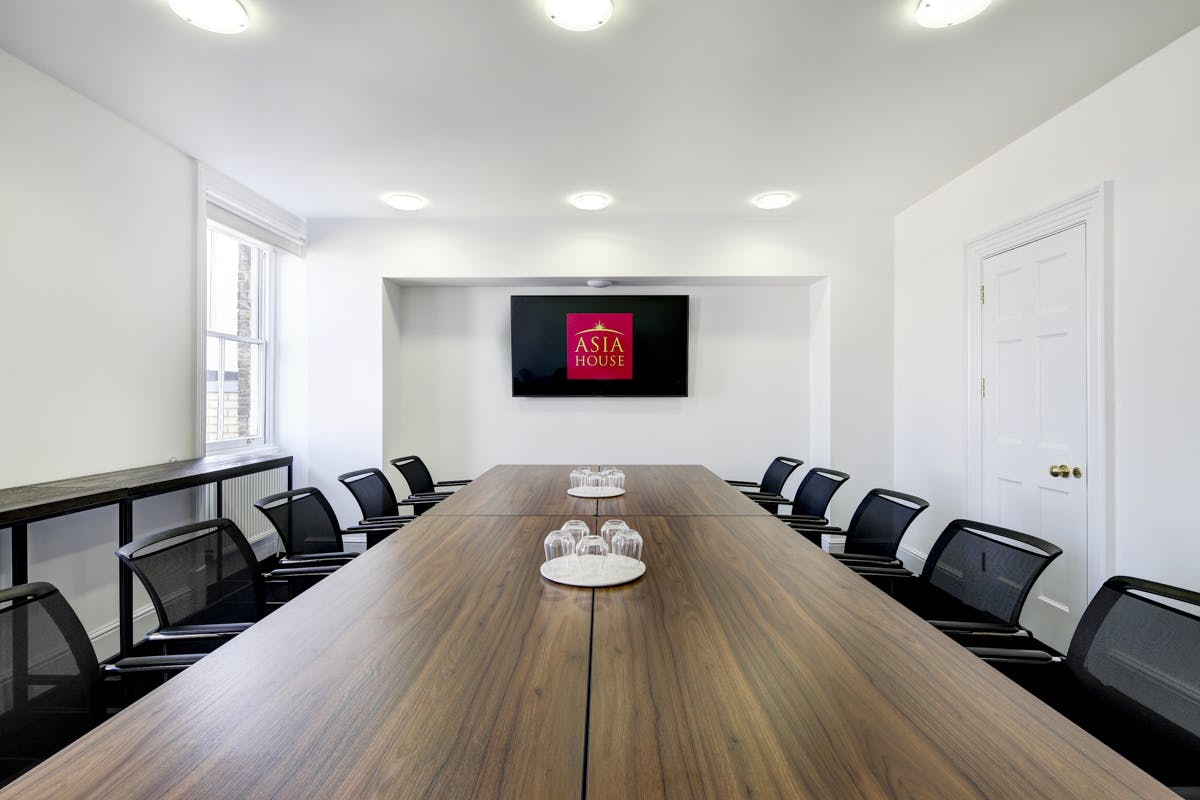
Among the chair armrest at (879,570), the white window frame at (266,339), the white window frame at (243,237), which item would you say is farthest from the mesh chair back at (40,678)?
the white window frame at (266,339)

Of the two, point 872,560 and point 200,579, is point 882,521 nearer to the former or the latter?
point 872,560

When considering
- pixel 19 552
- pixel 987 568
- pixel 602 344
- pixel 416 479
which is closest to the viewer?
pixel 987 568

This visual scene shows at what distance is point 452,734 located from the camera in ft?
2.69

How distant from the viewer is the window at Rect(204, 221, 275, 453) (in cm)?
374

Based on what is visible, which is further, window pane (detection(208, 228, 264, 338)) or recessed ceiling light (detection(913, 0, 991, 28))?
window pane (detection(208, 228, 264, 338))

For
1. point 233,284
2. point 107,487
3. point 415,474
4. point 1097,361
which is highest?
point 233,284

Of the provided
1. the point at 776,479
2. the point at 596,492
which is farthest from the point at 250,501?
the point at 776,479

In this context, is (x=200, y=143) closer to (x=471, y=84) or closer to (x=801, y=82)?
(x=471, y=84)

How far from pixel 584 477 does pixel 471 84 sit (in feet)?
6.60

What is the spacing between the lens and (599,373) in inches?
186

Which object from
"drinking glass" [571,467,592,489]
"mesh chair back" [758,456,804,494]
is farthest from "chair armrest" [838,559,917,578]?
"mesh chair back" [758,456,804,494]

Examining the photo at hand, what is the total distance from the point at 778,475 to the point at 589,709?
305 cm

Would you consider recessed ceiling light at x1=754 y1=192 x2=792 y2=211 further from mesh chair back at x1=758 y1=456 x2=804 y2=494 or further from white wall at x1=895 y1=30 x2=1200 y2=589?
mesh chair back at x1=758 y1=456 x2=804 y2=494

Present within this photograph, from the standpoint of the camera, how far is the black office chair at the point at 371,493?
113 inches
